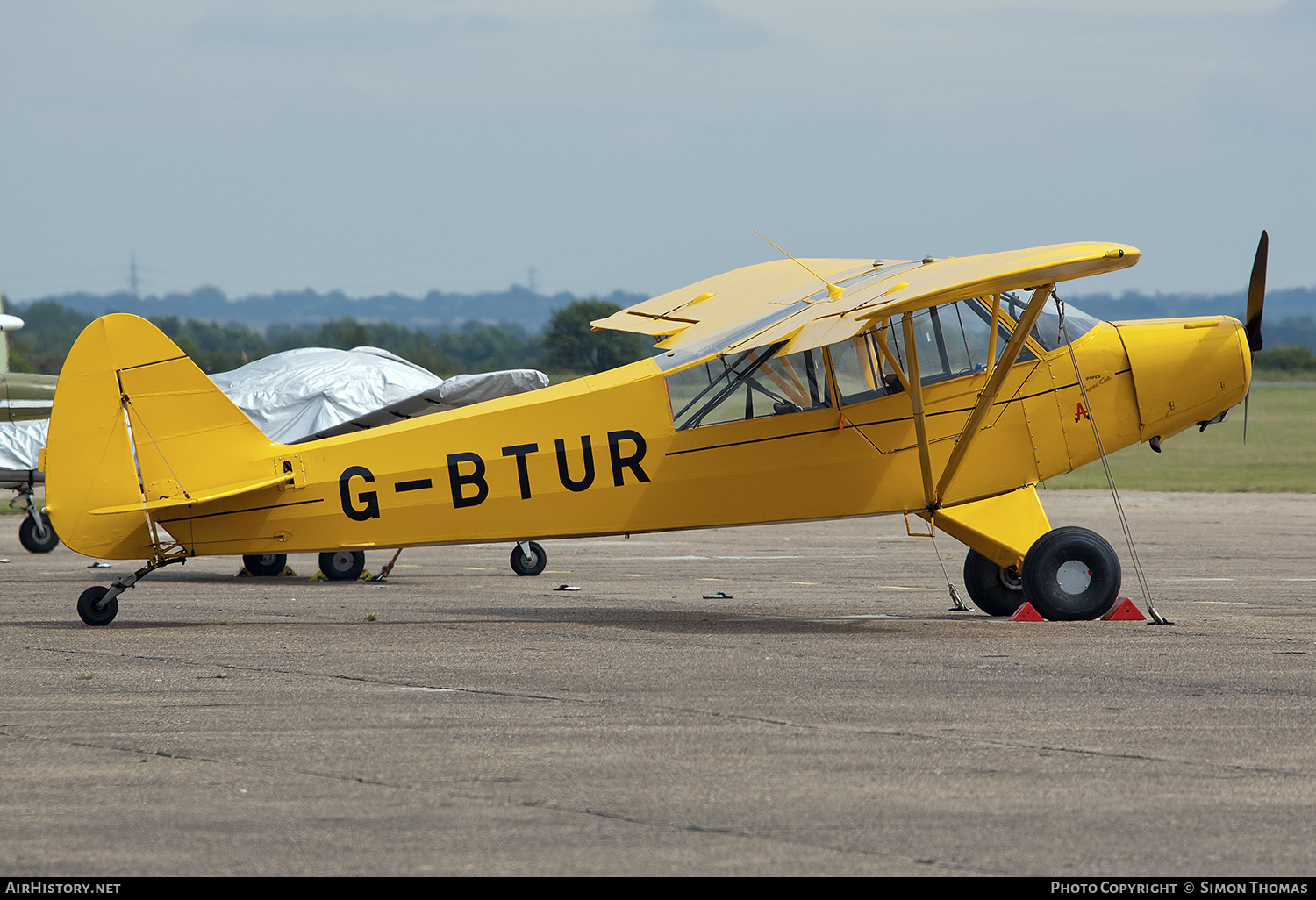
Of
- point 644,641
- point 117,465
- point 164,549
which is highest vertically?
point 117,465

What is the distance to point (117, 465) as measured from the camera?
1070 cm

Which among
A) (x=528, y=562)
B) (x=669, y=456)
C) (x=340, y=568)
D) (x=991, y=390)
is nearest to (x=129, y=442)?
(x=669, y=456)

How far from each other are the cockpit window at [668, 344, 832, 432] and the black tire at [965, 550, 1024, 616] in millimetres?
2217

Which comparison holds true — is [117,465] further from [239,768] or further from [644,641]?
[239,768]

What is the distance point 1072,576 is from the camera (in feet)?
36.6

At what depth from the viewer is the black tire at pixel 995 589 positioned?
12.1 m

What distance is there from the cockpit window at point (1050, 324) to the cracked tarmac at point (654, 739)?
244cm

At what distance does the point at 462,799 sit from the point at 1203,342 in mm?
8396

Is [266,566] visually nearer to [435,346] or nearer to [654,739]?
[654,739]

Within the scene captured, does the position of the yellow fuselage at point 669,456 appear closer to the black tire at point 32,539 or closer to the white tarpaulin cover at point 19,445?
the black tire at point 32,539

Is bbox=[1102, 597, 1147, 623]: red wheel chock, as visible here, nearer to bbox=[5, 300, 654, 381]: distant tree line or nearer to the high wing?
the high wing

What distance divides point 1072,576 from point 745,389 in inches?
122

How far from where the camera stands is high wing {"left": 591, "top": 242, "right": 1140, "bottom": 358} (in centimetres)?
967

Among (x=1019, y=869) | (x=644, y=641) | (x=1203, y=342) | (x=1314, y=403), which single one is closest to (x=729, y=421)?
(x=644, y=641)
